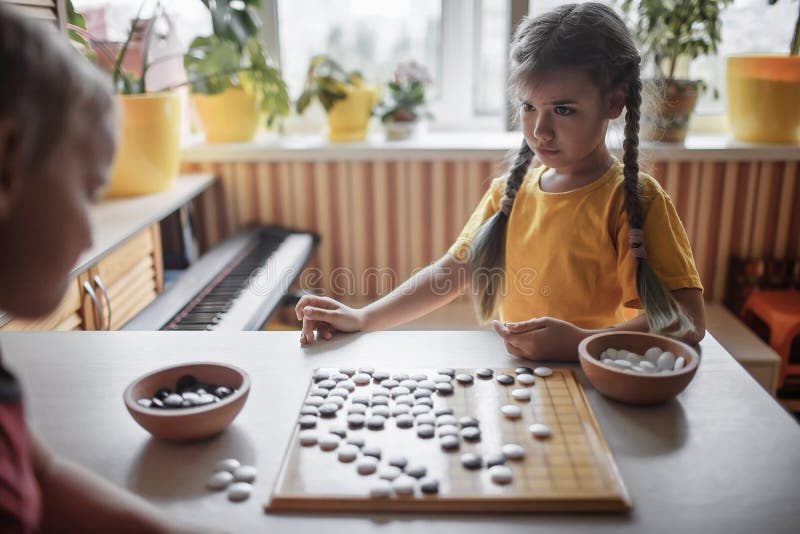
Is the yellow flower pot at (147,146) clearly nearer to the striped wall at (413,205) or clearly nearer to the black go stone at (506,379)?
the striped wall at (413,205)

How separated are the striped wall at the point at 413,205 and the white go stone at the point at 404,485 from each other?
187cm

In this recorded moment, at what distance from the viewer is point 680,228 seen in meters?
1.34

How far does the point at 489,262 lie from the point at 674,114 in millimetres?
1355

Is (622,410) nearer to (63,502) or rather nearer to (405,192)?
(63,502)

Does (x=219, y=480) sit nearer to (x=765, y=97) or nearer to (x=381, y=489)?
(x=381, y=489)

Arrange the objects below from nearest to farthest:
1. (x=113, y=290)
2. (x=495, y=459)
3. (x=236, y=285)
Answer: (x=495, y=459) < (x=113, y=290) < (x=236, y=285)

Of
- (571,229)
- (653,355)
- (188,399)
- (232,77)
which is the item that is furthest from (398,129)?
(188,399)

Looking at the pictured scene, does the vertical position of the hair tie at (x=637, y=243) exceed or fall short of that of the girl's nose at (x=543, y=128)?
it falls short

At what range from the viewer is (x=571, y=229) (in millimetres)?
1463

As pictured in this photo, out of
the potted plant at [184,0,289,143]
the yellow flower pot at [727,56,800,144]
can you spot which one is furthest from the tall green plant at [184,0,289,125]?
the yellow flower pot at [727,56,800,144]

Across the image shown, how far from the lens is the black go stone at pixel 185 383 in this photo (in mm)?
969

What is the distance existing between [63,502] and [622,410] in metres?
0.66

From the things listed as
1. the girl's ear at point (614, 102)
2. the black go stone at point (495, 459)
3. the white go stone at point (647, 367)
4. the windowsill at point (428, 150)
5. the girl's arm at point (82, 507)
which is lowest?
the black go stone at point (495, 459)

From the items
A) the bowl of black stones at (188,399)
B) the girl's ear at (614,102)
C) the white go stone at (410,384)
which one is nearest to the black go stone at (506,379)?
the white go stone at (410,384)
